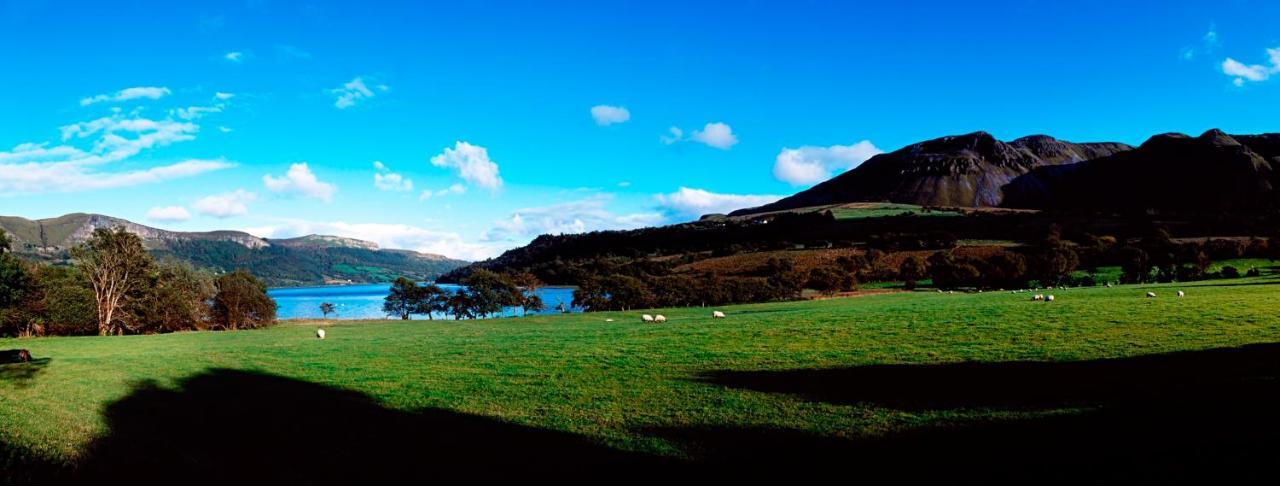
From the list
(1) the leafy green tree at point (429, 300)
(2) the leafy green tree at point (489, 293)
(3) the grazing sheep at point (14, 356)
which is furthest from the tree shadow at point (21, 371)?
(1) the leafy green tree at point (429, 300)

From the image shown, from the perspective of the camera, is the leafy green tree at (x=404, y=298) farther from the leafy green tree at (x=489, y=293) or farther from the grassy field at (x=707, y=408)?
the grassy field at (x=707, y=408)

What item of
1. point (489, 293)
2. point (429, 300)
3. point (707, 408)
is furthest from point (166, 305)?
point (707, 408)

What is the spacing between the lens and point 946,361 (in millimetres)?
16156

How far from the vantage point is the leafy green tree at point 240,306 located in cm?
Answer: 7138

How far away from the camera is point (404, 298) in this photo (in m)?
93.2

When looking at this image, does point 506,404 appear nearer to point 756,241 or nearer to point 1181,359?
point 1181,359

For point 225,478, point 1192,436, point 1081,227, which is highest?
point 1081,227

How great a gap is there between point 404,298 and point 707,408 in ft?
290

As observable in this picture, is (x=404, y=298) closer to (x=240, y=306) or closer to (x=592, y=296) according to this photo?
(x=240, y=306)

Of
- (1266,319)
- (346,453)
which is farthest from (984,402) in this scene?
(1266,319)

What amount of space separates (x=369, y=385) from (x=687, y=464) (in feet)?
35.7

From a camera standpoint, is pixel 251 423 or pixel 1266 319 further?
pixel 1266 319

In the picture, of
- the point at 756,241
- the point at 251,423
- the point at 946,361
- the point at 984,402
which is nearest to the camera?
the point at 984,402

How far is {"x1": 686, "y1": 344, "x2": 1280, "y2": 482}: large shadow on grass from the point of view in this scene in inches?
301
